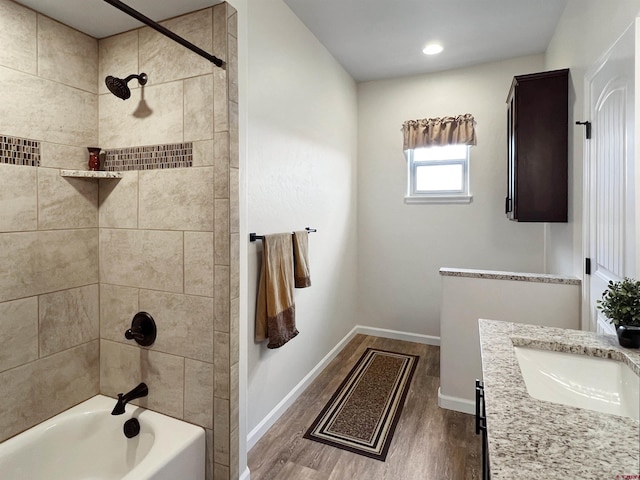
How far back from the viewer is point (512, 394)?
91 cm

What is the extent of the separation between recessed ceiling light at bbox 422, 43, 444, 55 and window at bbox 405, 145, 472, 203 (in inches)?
34.5

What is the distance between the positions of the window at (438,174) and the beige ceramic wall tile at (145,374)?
2809 mm

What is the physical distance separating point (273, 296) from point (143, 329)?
2.35 ft

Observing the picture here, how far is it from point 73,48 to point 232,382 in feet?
6.14

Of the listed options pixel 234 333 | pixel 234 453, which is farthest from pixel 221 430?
pixel 234 333

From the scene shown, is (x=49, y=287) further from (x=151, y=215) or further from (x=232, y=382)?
(x=232, y=382)

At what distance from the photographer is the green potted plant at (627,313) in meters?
1.13

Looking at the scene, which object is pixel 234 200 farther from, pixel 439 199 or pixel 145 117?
pixel 439 199

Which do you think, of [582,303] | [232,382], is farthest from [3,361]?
[582,303]

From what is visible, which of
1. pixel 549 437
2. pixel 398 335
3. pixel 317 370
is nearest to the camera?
pixel 549 437

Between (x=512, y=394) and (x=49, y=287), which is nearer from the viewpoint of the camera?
(x=512, y=394)

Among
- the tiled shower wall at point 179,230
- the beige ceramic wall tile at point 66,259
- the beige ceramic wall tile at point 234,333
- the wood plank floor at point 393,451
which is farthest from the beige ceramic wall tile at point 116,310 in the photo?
the wood plank floor at point 393,451

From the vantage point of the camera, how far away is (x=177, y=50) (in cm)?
165

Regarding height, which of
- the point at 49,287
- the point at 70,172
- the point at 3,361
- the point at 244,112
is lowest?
the point at 3,361
